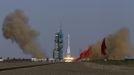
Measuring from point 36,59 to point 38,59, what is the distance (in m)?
0.89

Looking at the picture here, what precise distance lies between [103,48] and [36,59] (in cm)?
4446

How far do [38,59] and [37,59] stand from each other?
18.7 inches

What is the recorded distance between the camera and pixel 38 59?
17175cm

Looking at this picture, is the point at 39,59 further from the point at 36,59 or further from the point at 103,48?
the point at 103,48

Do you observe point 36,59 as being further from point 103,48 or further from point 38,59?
point 103,48

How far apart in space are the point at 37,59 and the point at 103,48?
44407 millimetres

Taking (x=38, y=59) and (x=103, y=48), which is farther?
(x=38, y=59)

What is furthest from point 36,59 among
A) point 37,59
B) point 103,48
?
point 103,48

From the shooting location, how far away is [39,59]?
17150 cm

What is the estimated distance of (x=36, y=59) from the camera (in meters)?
172

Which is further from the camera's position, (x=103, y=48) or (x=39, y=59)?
(x=39, y=59)

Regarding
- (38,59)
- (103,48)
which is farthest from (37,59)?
(103,48)

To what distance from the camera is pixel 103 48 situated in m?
136

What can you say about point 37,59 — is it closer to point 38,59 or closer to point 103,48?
point 38,59
